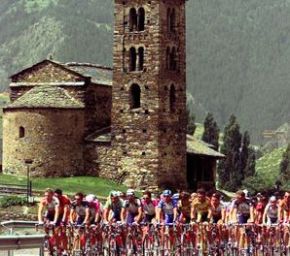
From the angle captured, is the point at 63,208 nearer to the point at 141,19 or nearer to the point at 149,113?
the point at 149,113

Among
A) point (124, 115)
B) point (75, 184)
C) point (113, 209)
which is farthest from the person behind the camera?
point (124, 115)

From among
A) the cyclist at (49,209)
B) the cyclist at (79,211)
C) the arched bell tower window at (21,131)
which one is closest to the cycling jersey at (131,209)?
the cyclist at (79,211)

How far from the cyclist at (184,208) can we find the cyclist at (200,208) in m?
0.24

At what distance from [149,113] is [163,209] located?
3985 centimetres

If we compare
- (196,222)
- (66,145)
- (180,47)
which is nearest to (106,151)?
(66,145)

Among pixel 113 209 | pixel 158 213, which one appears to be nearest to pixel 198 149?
pixel 158 213

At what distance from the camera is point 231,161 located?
10756cm

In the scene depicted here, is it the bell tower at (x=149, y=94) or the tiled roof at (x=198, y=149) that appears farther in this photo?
the tiled roof at (x=198, y=149)

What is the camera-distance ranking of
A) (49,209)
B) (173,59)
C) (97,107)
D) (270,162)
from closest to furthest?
(49,209), (173,59), (97,107), (270,162)

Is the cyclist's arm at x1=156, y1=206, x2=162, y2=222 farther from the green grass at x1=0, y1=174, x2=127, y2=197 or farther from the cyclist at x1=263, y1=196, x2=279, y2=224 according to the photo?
the green grass at x1=0, y1=174, x2=127, y2=197

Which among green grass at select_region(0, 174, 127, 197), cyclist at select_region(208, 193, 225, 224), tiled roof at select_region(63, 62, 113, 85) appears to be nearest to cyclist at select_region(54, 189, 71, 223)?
cyclist at select_region(208, 193, 225, 224)

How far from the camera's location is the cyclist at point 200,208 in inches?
1228

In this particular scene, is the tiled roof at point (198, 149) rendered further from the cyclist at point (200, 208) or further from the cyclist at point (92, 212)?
the cyclist at point (92, 212)

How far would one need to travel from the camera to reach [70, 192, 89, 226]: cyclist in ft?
99.6
